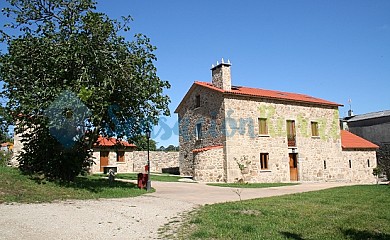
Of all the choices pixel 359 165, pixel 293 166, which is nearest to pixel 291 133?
pixel 293 166

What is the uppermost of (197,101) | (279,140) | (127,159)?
(197,101)

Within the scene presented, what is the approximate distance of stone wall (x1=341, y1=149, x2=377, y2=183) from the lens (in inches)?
1104

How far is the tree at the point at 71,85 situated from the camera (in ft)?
41.3

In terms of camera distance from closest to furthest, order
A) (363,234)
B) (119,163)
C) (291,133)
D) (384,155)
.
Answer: (363,234) → (291,133) → (119,163) → (384,155)

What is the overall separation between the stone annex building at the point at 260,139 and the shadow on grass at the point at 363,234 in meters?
15.0

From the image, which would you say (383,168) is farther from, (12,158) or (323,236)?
(12,158)

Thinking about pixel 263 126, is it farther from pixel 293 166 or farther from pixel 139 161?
pixel 139 161

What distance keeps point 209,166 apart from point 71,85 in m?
11.4

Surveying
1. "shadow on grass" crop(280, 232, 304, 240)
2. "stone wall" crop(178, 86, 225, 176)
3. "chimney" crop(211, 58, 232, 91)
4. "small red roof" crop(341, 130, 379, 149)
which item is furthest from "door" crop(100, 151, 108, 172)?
"shadow on grass" crop(280, 232, 304, 240)

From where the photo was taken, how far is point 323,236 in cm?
642

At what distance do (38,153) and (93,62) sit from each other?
5104 mm

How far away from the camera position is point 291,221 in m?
7.71

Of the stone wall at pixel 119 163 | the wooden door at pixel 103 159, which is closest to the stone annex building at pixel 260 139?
the stone wall at pixel 119 163

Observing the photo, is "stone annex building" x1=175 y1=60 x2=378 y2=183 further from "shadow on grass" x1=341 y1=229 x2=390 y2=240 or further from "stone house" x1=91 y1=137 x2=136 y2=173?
"shadow on grass" x1=341 y1=229 x2=390 y2=240
